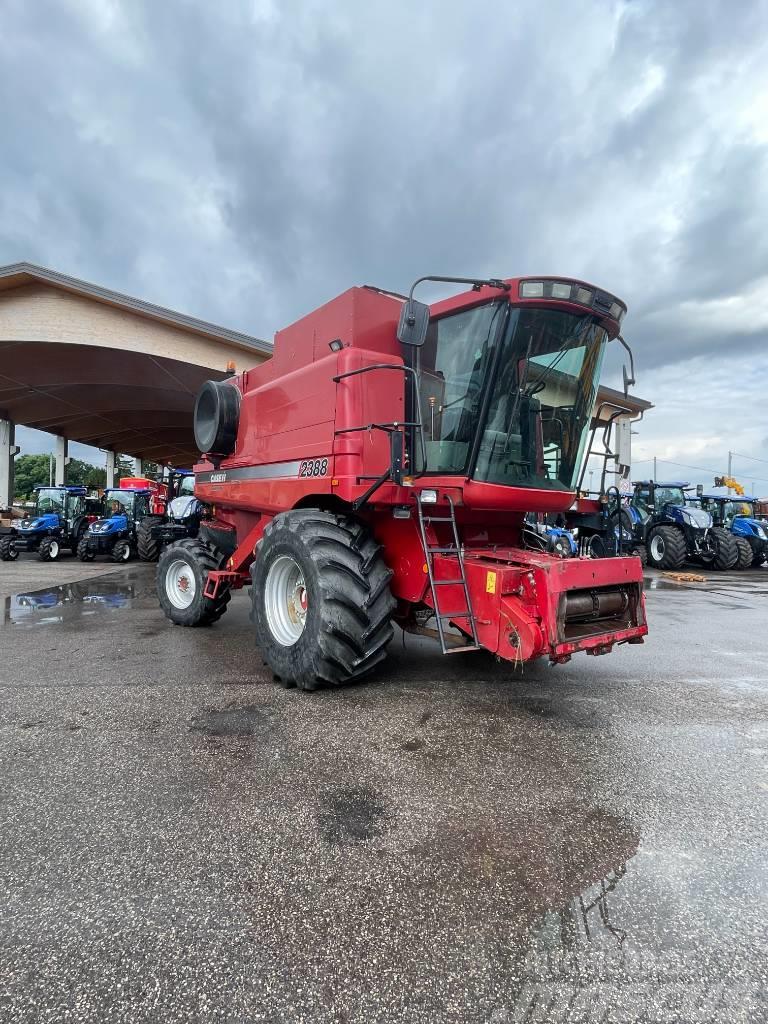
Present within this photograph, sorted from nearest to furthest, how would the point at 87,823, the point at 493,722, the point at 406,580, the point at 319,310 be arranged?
the point at 87,823, the point at 493,722, the point at 406,580, the point at 319,310

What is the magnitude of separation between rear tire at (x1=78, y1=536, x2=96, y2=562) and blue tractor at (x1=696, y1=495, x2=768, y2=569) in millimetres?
19457

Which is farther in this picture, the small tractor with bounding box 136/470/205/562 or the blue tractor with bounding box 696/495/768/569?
the blue tractor with bounding box 696/495/768/569

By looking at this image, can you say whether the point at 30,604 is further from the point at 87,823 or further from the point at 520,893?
the point at 520,893

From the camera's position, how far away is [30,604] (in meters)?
8.73

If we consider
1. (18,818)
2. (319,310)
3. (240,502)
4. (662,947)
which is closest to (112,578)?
(240,502)

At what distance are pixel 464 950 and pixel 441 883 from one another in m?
0.33

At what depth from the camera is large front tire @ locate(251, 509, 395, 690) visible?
404 centimetres

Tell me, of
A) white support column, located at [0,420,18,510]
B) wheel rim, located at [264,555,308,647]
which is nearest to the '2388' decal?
wheel rim, located at [264,555,308,647]

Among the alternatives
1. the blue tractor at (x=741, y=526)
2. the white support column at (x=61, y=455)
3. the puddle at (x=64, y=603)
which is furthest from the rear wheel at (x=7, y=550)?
the blue tractor at (x=741, y=526)

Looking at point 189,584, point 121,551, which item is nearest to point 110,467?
point 121,551

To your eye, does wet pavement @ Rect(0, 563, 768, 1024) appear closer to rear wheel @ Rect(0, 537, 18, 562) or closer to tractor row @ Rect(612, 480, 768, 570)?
tractor row @ Rect(612, 480, 768, 570)

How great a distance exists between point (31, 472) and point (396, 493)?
8809 cm

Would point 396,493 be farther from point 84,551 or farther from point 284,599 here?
point 84,551

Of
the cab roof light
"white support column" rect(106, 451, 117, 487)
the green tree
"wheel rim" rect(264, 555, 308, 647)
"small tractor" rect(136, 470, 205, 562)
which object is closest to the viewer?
the cab roof light
